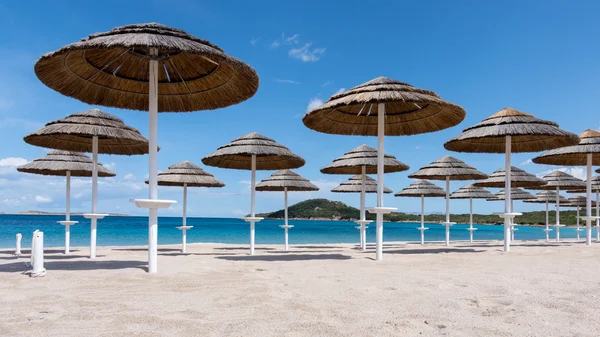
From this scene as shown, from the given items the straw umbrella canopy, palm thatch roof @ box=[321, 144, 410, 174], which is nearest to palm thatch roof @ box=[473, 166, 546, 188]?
the straw umbrella canopy

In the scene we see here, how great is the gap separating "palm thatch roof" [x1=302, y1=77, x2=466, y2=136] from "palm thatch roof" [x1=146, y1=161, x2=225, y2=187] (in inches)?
140

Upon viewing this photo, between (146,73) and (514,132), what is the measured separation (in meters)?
6.87

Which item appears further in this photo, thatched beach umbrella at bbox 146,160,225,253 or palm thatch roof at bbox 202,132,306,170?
thatched beach umbrella at bbox 146,160,225,253

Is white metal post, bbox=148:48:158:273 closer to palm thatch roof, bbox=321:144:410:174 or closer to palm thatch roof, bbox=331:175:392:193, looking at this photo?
palm thatch roof, bbox=321:144:410:174

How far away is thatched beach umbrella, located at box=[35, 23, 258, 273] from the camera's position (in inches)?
200

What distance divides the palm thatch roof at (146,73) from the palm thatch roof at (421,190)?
11334 mm

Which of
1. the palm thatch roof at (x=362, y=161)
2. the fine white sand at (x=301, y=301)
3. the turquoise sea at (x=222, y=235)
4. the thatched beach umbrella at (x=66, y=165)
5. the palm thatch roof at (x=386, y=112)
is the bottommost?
the turquoise sea at (x=222, y=235)

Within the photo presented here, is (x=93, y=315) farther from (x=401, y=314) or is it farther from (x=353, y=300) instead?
(x=401, y=314)

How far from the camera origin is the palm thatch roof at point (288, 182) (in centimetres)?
1216

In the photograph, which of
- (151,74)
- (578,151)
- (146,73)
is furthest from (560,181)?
(151,74)

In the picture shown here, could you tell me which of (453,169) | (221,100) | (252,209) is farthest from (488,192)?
(221,100)

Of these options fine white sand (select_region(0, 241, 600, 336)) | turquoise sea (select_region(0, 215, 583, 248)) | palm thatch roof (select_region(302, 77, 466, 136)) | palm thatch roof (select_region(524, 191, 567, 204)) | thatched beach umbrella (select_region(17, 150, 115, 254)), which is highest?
palm thatch roof (select_region(302, 77, 466, 136))

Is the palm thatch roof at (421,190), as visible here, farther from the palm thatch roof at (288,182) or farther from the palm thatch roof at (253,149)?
the palm thatch roof at (253,149)

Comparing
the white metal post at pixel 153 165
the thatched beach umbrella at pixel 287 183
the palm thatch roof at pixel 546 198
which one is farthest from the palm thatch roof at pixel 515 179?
the white metal post at pixel 153 165
